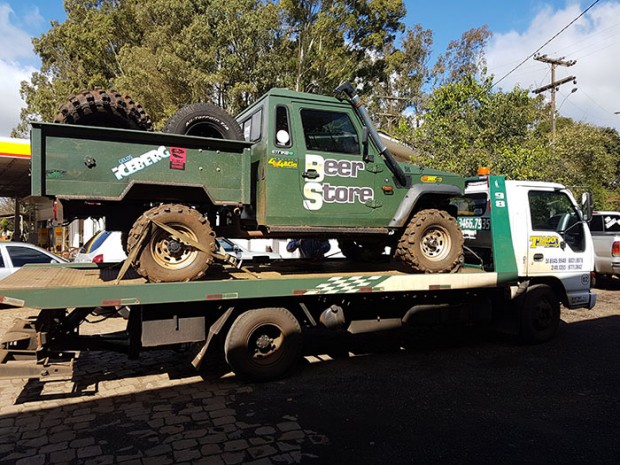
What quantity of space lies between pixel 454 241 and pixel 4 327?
744 cm

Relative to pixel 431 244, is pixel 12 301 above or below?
below

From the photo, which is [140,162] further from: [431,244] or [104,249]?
[104,249]

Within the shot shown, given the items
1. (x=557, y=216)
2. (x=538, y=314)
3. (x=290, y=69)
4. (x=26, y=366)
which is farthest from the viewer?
(x=290, y=69)

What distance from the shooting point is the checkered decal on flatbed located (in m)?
5.25

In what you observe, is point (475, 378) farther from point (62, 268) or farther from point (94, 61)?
point (94, 61)

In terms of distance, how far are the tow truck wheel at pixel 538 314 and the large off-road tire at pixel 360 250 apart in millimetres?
2175

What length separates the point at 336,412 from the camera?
4547 millimetres

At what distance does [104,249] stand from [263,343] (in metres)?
4.30

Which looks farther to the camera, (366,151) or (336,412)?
(366,151)

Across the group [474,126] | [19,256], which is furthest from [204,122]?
[474,126]

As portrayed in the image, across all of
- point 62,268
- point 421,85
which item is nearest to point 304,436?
point 62,268

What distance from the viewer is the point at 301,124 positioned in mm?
5461

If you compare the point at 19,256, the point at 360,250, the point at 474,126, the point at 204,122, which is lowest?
the point at 360,250

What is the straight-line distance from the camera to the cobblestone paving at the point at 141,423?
3.69 meters
